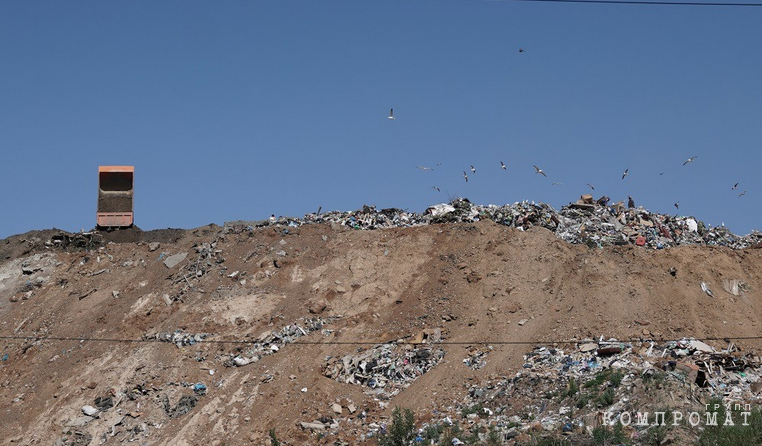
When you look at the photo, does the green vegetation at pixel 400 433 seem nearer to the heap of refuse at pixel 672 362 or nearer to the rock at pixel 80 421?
the heap of refuse at pixel 672 362

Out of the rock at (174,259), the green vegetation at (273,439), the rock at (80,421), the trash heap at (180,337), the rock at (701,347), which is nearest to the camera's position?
the green vegetation at (273,439)

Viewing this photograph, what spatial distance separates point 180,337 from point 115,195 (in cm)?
745

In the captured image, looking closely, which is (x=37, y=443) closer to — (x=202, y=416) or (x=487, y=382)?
(x=202, y=416)

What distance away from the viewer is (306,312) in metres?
25.8

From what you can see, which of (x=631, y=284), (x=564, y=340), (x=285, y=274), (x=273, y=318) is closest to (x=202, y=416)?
(x=273, y=318)

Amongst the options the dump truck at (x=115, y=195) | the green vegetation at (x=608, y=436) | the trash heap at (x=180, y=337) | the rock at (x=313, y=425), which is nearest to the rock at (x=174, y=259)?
the trash heap at (x=180, y=337)

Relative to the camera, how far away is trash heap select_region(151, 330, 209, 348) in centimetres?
2531

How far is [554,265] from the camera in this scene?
25.9 metres

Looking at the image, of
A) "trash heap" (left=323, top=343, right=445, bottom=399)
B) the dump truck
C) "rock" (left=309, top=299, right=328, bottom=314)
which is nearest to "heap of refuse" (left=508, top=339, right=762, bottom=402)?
"trash heap" (left=323, top=343, right=445, bottom=399)

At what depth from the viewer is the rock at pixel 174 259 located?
28.5 metres

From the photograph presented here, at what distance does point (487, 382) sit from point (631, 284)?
4.46m

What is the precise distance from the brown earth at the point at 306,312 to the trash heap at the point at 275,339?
0.70 ft

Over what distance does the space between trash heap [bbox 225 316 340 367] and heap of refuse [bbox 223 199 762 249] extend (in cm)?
409

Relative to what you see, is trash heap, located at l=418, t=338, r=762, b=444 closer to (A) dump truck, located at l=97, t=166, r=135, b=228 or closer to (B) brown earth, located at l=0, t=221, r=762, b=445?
(B) brown earth, located at l=0, t=221, r=762, b=445
